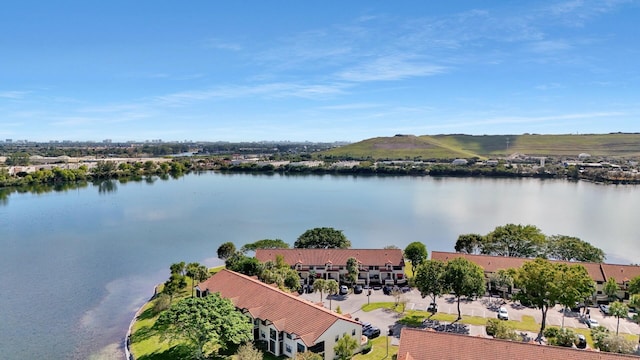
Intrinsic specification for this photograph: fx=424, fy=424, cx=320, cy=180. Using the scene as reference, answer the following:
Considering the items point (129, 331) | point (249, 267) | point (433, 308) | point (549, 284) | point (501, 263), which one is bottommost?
point (129, 331)

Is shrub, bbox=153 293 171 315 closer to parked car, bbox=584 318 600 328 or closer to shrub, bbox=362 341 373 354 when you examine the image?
shrub, bbox=362 341 373 354

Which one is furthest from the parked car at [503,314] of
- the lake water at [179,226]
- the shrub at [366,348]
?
the lake water at [179,226]

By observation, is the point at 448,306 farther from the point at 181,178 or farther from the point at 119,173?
the point at 119,173

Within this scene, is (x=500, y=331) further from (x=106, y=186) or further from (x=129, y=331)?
(x=106, y=186)

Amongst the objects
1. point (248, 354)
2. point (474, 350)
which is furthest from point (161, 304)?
point (474, 350)

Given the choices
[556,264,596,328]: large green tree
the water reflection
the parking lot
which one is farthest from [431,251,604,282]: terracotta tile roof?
the water reflection

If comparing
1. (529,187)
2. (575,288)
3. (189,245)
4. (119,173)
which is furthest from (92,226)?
(529,187)

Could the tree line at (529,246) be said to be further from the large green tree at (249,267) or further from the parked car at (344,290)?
the large green tree at (249,267)
